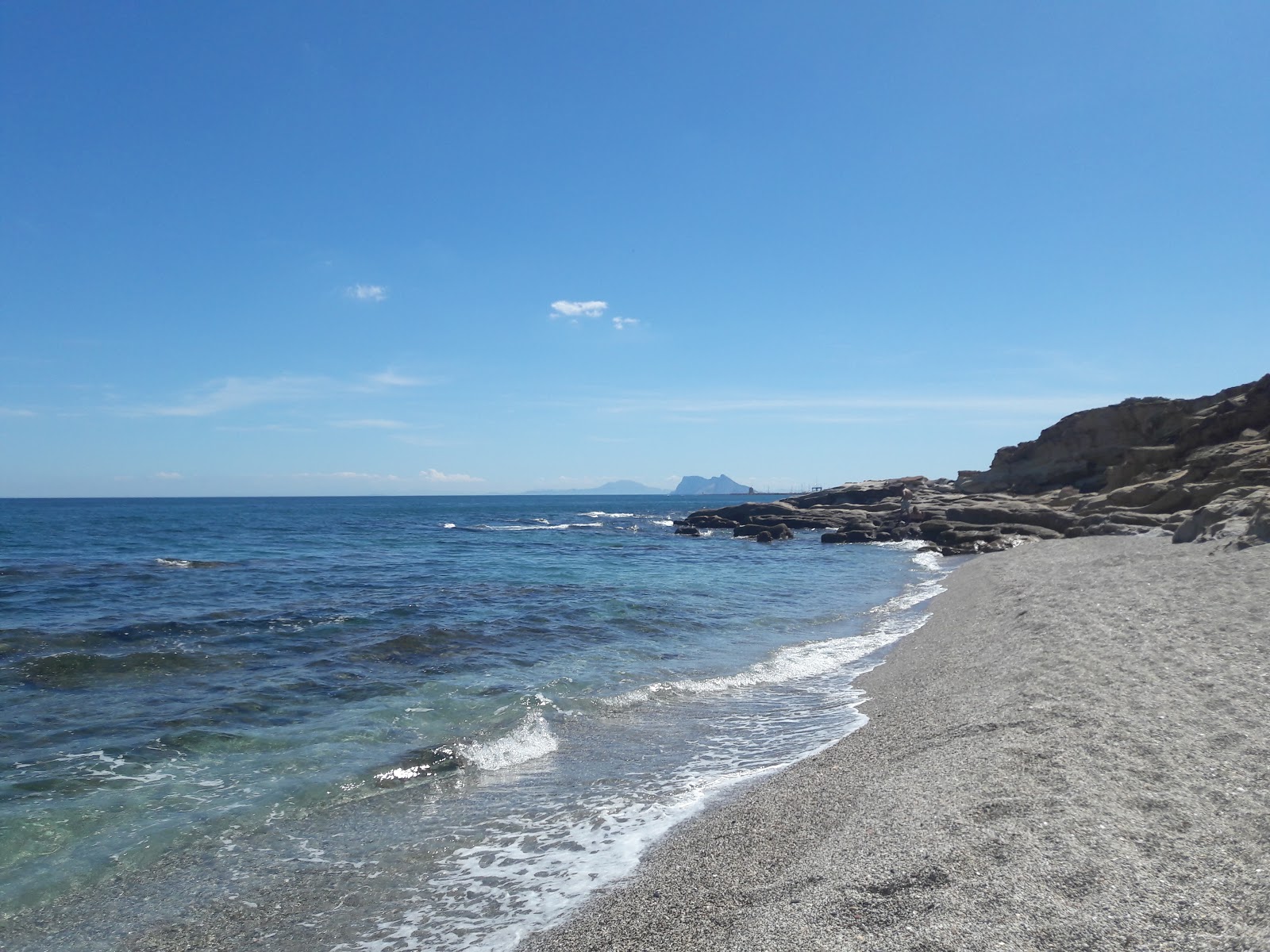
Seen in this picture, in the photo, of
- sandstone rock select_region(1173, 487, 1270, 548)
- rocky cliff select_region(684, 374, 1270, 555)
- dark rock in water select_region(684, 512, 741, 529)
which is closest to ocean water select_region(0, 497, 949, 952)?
sandstone rock select_region(1173, 487, 1270, 548)

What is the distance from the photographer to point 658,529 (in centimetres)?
6397

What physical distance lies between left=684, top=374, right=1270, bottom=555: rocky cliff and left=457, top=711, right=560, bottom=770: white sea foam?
15.6 meters

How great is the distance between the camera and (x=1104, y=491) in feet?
125

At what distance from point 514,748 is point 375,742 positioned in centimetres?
174

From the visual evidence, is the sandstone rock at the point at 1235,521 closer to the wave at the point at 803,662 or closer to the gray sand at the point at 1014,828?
the wave at the point at 803,662

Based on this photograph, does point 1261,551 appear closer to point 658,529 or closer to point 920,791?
point 920,791

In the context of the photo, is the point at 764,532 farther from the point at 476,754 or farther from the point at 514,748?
the point at 476,754

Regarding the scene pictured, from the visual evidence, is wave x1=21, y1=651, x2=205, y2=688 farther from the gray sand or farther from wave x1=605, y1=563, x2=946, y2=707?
the gray sand

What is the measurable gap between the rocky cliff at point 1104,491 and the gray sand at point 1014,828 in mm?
11394

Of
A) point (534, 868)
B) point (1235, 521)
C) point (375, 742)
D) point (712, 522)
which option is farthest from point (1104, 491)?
point (534, 868)

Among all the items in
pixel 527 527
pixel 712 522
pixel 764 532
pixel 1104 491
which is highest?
pixel 1104 491

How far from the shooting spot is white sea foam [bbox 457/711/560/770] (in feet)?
28.9

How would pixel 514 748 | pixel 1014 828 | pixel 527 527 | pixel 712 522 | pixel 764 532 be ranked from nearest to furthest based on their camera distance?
pixel 1014 828, pixel 514 748, pixel 764 532, pixel 712 522, pixel 527 527

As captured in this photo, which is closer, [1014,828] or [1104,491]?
[1014,828]
